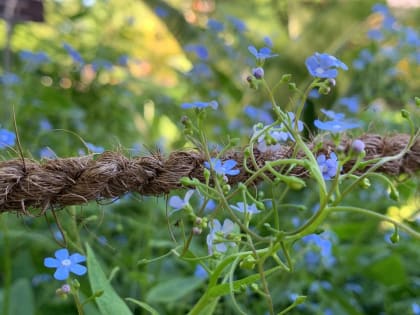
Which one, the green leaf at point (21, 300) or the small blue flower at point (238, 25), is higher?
the green leaf at point (21, 300)

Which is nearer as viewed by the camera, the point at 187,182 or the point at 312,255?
the point at 187,182

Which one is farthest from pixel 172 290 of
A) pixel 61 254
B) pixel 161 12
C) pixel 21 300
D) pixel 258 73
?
pixel 161 12

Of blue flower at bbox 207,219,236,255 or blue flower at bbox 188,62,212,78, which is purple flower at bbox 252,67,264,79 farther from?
blue flower at bbox 188,62,212,78

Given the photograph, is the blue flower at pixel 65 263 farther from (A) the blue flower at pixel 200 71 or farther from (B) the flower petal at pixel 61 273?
(A) the blue flower at pixel 200 71

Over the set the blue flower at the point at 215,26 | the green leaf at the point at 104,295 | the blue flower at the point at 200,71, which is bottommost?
the blue flower at the point at 200,71

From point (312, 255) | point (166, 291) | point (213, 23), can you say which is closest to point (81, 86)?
point (213, 23)

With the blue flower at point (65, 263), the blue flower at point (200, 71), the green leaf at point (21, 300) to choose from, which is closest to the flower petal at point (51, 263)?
the blue flower at point (65, 263)

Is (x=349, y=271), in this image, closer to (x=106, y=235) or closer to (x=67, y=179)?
(x=106, y=235)

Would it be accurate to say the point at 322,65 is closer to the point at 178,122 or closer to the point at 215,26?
the point at 178,122
